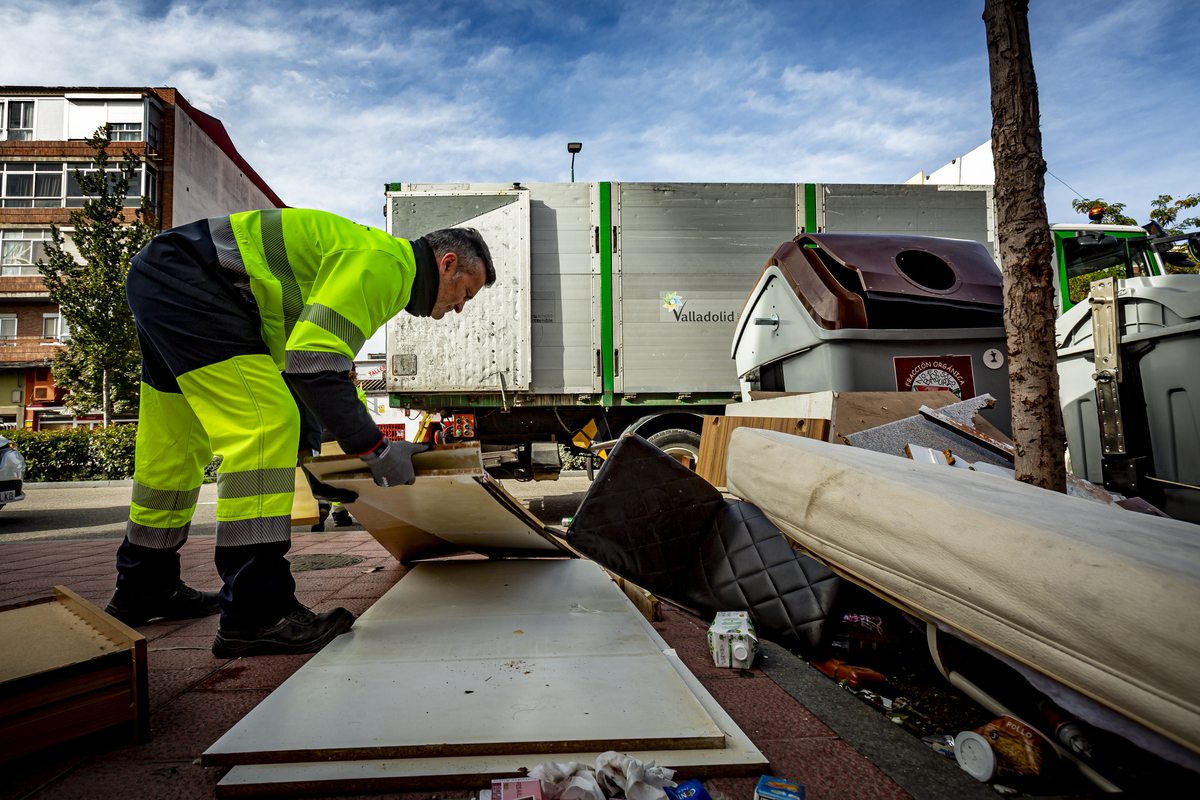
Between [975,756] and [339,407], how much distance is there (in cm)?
173

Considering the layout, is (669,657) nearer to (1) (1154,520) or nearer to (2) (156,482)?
(1) (1154,520)

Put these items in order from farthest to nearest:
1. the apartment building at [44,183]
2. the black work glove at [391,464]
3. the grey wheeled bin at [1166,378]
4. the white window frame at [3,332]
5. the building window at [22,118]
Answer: the white window frame at [3,332], the building window at [22,118], the apartment building at [44,183], the grey wheeled bin at [1166,378], the black work glove at [391,464]

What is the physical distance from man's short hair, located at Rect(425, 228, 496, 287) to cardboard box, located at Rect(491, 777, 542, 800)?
5.34 feet

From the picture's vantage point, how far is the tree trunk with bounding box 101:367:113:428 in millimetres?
13398

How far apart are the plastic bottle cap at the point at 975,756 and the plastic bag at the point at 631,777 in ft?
1.92

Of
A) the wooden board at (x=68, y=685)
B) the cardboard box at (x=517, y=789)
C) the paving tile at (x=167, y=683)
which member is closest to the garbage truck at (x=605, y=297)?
the paving tile at (x=167, y=683)

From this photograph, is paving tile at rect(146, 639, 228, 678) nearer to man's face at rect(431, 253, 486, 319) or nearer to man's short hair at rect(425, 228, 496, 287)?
man's face at rect(431, 253, 486, 319)

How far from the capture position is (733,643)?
1614 millimetres

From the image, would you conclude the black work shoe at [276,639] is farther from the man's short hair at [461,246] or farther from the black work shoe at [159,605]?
the man's short hair at [461,246]

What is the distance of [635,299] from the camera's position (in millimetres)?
5898

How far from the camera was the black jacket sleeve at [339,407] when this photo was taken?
5.57 ft

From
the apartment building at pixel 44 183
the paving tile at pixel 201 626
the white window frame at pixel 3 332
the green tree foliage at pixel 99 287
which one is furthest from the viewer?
the white window frame at pixel 3 332

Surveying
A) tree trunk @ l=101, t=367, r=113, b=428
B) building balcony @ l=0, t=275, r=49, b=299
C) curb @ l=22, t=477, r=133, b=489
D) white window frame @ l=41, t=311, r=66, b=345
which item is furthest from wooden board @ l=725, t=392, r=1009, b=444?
building balcony @ l=0, t=275, r=49, b=299

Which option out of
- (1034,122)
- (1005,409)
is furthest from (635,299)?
(1034,122)
